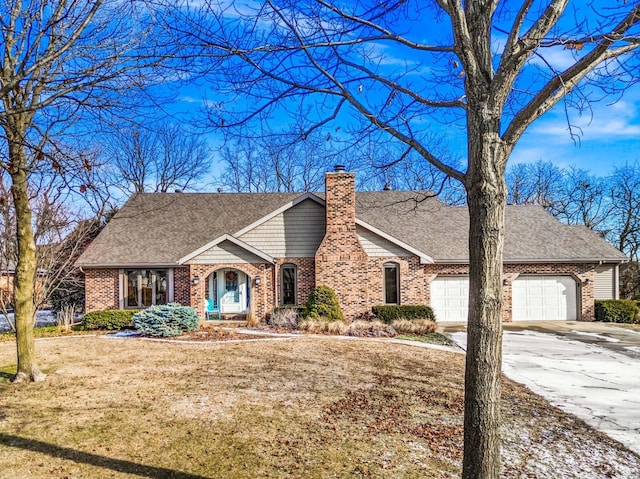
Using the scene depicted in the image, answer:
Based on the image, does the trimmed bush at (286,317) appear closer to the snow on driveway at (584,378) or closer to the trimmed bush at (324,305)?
the trimmed bush at (324,305)

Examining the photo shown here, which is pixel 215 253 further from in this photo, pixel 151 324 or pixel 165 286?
pixel 151 324

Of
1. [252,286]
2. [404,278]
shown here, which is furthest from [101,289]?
[404,278]

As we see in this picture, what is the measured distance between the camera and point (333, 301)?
52.6 feet

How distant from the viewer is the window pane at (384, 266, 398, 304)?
17516 millimetres

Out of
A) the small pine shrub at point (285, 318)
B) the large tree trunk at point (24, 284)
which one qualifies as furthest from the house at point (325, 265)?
the large tree trunk at point (24, 284)

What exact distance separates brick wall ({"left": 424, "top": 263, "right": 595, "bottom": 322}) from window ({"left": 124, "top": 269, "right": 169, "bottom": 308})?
456 inches

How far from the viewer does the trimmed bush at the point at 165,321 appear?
13.8 metres

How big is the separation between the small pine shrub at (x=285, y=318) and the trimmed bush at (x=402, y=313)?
328 cm

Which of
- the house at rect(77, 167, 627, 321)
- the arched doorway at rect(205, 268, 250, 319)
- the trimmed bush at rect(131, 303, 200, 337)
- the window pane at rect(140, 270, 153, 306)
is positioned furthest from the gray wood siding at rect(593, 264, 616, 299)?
the window pane at rect(140, 270, 153, 306)

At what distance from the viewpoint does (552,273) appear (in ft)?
61.3

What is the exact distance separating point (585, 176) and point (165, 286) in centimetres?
3556

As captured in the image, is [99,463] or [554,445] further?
[554,445]

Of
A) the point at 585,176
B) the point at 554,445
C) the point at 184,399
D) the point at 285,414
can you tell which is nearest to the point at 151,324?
the point at 184,399

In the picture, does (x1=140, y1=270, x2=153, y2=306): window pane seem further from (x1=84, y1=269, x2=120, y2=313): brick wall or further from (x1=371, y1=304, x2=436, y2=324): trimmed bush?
(x1=371, y1=304, x2=436, y2=324): trimmed bush
